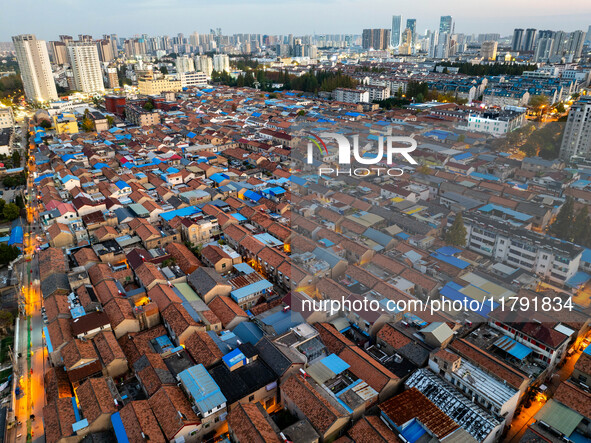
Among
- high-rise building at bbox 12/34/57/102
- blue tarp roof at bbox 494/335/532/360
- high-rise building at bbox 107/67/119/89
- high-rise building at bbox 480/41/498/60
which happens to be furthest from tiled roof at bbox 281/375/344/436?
high-rise building at bbox 480/41/498/60

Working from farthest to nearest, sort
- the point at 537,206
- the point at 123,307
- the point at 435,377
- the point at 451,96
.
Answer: the point at 451,96 → the point at 537,206 → the point at 123,307 → the point at 435,377

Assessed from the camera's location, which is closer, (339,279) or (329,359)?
(329,359)

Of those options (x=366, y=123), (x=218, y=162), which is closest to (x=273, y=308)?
(x=218, y=162)

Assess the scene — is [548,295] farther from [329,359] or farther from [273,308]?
[273,308]

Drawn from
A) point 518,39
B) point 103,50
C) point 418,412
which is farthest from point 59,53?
point 518,39

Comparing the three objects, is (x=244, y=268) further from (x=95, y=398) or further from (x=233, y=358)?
(x=95, y=398)

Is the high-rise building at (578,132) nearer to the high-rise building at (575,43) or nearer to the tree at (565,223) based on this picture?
the tree at (565,223)

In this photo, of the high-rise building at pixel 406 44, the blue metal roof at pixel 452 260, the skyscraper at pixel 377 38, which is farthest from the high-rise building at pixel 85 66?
the high-rise building at pixel 406 44
